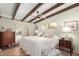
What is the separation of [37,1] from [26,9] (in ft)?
0.76

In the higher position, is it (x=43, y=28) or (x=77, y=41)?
(x=43, y=28)

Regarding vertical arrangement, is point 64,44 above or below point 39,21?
below

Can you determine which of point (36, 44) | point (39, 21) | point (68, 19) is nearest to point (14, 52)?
point (36, 44)

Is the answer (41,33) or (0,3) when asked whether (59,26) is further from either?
(0,3)

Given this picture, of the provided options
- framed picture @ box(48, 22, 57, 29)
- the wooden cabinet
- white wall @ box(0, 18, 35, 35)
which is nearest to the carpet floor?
the wooden cabinet

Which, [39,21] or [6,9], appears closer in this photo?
[6,9]

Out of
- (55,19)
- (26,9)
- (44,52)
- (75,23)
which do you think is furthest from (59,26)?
(26,9)

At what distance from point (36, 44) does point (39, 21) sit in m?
0.41

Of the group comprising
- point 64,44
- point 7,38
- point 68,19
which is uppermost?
point 68,19

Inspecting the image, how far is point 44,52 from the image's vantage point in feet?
6.17

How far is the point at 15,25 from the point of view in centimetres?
189

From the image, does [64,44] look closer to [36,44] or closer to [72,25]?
[72,25]

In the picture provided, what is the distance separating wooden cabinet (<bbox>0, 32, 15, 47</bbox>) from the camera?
1.87 meters

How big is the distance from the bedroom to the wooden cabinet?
1.5 inches
